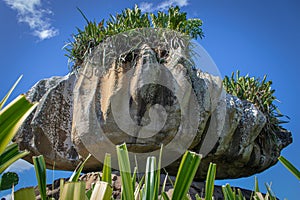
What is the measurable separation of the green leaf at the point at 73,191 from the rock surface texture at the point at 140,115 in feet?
9.15

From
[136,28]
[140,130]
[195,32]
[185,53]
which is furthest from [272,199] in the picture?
[195,32]

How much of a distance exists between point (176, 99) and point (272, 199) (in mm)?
2403

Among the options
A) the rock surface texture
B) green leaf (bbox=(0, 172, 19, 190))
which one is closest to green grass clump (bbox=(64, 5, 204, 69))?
the rock surface texture

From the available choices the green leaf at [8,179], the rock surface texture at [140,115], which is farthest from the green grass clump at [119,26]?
the green leaf at [8,179]

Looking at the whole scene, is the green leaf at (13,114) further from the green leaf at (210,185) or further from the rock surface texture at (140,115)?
the rock surface texture at (140,115)

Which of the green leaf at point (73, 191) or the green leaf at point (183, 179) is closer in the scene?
the green leaf at point (73, 191)

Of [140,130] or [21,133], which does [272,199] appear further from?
[21,133]

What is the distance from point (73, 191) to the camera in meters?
0.36

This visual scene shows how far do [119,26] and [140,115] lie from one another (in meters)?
1.26

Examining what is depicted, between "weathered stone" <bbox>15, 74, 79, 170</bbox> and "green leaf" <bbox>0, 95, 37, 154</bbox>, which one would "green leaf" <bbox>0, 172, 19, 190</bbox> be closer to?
"green leaf" <bbox>0, 95, 37, 154</bbox>

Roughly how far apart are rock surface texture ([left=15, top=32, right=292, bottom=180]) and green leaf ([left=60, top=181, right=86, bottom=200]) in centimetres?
279

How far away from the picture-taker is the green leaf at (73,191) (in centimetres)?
36

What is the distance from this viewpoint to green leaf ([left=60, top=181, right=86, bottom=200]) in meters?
0.36

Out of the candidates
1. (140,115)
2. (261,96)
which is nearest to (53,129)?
(140,115)
